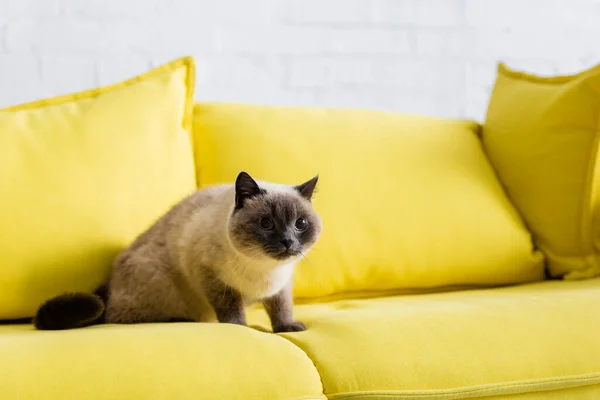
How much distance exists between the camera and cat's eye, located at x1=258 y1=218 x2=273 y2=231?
4.74 ft

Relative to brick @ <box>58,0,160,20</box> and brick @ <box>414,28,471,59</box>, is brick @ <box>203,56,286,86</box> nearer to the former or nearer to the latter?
brick @ <box>58,0,160,20</box>

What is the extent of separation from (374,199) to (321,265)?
0.25 meters

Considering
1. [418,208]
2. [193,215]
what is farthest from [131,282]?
[418,208]

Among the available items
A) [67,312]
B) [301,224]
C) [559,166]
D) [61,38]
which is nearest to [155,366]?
[67,312]

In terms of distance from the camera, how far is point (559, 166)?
192cm

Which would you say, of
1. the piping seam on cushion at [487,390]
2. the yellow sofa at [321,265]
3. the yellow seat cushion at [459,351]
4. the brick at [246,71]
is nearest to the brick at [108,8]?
the brick at [246,71]

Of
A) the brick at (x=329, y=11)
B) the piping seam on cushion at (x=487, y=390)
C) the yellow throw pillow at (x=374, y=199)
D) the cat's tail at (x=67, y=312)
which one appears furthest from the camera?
the brick at (x=329, y=11)

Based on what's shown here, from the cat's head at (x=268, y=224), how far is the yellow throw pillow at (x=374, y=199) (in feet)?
1.05

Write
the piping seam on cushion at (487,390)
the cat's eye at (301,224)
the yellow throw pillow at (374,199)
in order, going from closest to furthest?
the piping seam on cushion at (487,390) → the cat's eye at (301,224) → the yellow throw pillow at (374,199)

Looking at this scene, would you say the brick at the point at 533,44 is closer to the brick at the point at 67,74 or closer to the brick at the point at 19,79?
the brick at the point at 67,74

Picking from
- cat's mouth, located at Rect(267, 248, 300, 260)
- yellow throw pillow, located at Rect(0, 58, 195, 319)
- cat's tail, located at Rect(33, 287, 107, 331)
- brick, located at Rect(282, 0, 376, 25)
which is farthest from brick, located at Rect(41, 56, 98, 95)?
cat's mouth, located at Rect(267, 248, 300, 260)

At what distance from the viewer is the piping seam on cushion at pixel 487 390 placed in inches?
44.9

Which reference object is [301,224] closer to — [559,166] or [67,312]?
[67,312]

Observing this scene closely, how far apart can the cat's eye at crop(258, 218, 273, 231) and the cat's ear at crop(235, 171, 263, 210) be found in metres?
0.06
